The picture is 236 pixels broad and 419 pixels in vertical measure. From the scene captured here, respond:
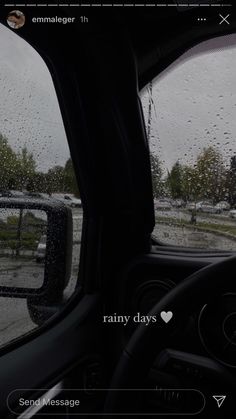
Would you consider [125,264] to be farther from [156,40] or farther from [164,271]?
[156,40]

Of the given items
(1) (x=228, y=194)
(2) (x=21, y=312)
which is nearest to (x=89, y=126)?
(1) (x=228, y=194)

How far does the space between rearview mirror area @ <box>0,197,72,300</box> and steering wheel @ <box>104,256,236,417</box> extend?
77cm

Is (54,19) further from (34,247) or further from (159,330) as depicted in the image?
(159,330)

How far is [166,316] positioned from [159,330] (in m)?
0.04

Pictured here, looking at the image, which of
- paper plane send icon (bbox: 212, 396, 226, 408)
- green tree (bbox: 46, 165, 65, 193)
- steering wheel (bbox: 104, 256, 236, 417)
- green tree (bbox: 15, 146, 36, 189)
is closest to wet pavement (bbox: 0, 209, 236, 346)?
green tree (bbox: 46, 165, 65, 193)

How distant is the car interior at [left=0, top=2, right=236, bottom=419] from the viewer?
56.1 inches

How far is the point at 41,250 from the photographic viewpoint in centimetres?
174

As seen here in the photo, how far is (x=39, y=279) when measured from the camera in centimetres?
175

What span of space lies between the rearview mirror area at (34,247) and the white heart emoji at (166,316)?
2.62ft

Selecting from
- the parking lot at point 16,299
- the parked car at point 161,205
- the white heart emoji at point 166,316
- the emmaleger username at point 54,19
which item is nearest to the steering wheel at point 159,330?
the white heart emoji at point 166,316

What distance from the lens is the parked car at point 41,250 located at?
5.67 feet

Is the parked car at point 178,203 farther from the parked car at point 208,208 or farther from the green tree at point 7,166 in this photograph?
the green tree at point 7,166

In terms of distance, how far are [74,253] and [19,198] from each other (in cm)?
32

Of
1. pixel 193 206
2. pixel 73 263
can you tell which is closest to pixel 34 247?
pixel 73 263
